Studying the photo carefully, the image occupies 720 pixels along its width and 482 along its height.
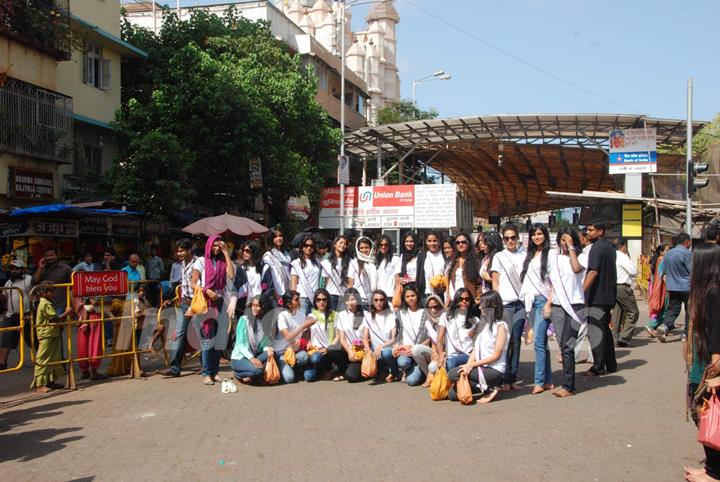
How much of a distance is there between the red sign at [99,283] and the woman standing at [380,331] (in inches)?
122

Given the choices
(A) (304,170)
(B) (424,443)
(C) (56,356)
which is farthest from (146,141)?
(B) (424,443)

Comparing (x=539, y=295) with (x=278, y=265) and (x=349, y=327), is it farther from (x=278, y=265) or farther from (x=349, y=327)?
(x=278, y=265)

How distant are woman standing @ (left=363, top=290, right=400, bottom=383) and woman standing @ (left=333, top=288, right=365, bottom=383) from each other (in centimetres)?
11

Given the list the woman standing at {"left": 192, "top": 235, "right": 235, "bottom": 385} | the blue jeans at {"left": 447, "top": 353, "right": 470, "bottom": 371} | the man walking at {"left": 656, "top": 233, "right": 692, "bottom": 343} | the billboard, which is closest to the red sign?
the woman standing at {"left": 192, "top": 235, "right": 235, "bottom": 385}

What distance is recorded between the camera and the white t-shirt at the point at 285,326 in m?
8.73

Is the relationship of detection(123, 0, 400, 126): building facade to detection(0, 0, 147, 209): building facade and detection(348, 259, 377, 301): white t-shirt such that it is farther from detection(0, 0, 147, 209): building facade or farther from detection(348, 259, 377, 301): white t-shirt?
detection(348, 259, 377, 301): white t-shirt

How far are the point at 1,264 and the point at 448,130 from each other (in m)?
16.4

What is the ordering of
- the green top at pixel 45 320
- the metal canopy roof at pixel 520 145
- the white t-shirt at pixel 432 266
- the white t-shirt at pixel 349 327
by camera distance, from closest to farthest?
the green top at pixel 45 320 → the white t-shirt at pixel 349 327 → the white t-shirt at pixel 432 266 → the metal canopy roof at pixel 520 145

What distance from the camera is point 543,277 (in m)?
7.96

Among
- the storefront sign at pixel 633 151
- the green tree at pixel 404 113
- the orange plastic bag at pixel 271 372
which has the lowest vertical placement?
the orange plastic bag at pixel 271 372

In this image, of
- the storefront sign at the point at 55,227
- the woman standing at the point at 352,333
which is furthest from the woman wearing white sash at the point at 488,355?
the storefront sign at the point at 55,227

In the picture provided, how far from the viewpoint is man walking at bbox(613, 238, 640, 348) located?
11.0m

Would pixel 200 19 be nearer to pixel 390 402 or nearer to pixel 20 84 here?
pixel 20 84

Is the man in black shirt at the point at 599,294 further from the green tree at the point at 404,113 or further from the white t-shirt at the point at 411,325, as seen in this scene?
the green tree at the point at 404,113
